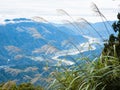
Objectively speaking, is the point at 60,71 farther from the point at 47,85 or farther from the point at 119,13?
the point at 119,13

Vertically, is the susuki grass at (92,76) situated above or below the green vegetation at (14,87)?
above

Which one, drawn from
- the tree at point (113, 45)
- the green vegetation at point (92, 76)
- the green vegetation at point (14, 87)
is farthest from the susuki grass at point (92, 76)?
the green vegetation at point (14, 87)

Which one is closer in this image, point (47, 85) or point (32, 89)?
point (47, 85)

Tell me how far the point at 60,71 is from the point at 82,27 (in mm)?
994

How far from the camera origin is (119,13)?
9680 mm

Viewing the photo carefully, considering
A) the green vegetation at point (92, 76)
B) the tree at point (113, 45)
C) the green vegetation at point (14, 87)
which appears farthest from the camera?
the green vegetation at point (14, 87)

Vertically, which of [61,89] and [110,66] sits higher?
[110,66]

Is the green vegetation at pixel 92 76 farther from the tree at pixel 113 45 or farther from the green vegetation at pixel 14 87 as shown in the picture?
the green vegetation at pixel 14 87

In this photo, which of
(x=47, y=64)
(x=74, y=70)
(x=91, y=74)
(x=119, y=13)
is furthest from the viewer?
(x=119, y=13)

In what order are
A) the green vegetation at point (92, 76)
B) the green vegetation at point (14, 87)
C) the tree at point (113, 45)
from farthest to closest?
1. the green vegetation at point (14, 87)
2. the tree at point (113, 45)
3. the green vegetation at point (92, 76)

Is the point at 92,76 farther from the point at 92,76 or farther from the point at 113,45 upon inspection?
the point at 113,45

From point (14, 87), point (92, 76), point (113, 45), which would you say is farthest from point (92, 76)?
point (14, 87)

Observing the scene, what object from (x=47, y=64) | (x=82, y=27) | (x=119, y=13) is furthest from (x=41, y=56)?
(x=119, y=13)

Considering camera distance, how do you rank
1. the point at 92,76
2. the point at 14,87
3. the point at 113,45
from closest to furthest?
the point at 92,76
the point at 113,45
the point at 14,87
